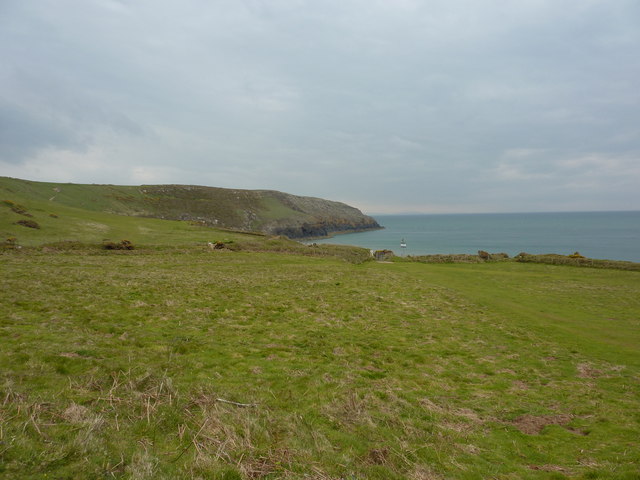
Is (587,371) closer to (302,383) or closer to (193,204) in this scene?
(302,383)

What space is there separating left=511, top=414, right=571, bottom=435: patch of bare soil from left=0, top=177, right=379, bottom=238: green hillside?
7480 centimetres

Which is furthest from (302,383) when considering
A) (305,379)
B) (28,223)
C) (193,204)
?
(193,204)

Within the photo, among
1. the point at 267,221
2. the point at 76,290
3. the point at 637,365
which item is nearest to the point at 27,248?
the point at 76,290

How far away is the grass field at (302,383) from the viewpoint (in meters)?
6.56

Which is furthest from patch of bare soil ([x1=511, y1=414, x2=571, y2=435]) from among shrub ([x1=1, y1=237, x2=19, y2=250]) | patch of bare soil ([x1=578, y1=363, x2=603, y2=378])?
shrub ([x1=1, y1=237, x2=19, y2=250])

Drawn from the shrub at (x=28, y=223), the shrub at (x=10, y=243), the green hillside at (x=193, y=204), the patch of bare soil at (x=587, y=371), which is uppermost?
the green hillside at (x=193, y=204)

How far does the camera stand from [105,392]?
28.5 ft

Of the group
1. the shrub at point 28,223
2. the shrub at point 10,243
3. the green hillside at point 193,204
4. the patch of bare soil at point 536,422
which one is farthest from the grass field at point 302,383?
the green hillside at point 193,204

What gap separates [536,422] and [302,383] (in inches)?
305

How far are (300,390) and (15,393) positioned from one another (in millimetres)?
7682

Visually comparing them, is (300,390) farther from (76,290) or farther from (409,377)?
(76,290)

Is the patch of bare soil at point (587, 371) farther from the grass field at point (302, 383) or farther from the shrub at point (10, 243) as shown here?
the shrub at point (10, 243)

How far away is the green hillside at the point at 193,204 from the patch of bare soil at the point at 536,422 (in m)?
74.8

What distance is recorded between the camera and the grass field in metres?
Answer: 6.56
